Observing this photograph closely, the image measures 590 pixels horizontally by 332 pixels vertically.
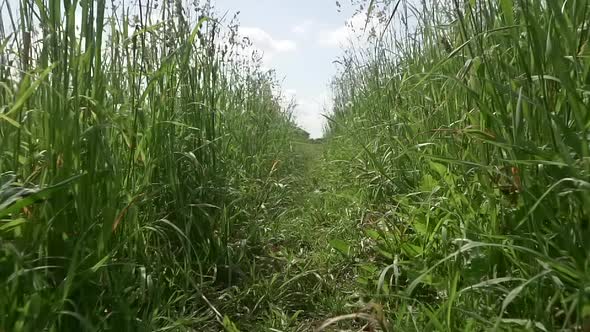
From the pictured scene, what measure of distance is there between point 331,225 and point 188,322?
1.11 metres

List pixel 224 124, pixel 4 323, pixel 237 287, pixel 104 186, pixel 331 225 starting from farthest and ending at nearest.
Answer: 1. pixel 224 124
2. pixel 331 225
3. pixel 237 287
4. pixel 104 186
5. pixel 4 323

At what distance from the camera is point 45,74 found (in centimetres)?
119

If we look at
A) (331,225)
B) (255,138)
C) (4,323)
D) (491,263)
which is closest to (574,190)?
(491,263)

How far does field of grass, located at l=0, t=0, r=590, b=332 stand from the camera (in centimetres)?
108

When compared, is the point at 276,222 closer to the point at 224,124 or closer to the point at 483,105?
the point at 224,124

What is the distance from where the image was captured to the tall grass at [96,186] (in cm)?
112

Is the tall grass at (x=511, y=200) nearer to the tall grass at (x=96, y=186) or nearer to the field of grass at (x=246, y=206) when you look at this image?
the field of grass at (x=246, y=206)

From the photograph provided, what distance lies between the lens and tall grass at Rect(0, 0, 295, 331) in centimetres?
112

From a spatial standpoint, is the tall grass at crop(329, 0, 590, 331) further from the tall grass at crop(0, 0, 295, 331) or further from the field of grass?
the tall grass at crop(0, 0, 295, 331)

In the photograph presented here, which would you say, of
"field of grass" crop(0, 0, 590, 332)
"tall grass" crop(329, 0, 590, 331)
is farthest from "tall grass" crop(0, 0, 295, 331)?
"tall grass" crop(329, 0, 590, 331)

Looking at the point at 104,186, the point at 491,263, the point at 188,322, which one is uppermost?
the point at 104,186

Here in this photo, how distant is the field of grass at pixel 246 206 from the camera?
1.08 m

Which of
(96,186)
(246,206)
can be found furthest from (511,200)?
(246,206)

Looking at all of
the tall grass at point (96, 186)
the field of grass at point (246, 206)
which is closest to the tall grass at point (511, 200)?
the field of grass at point (246, 206)
